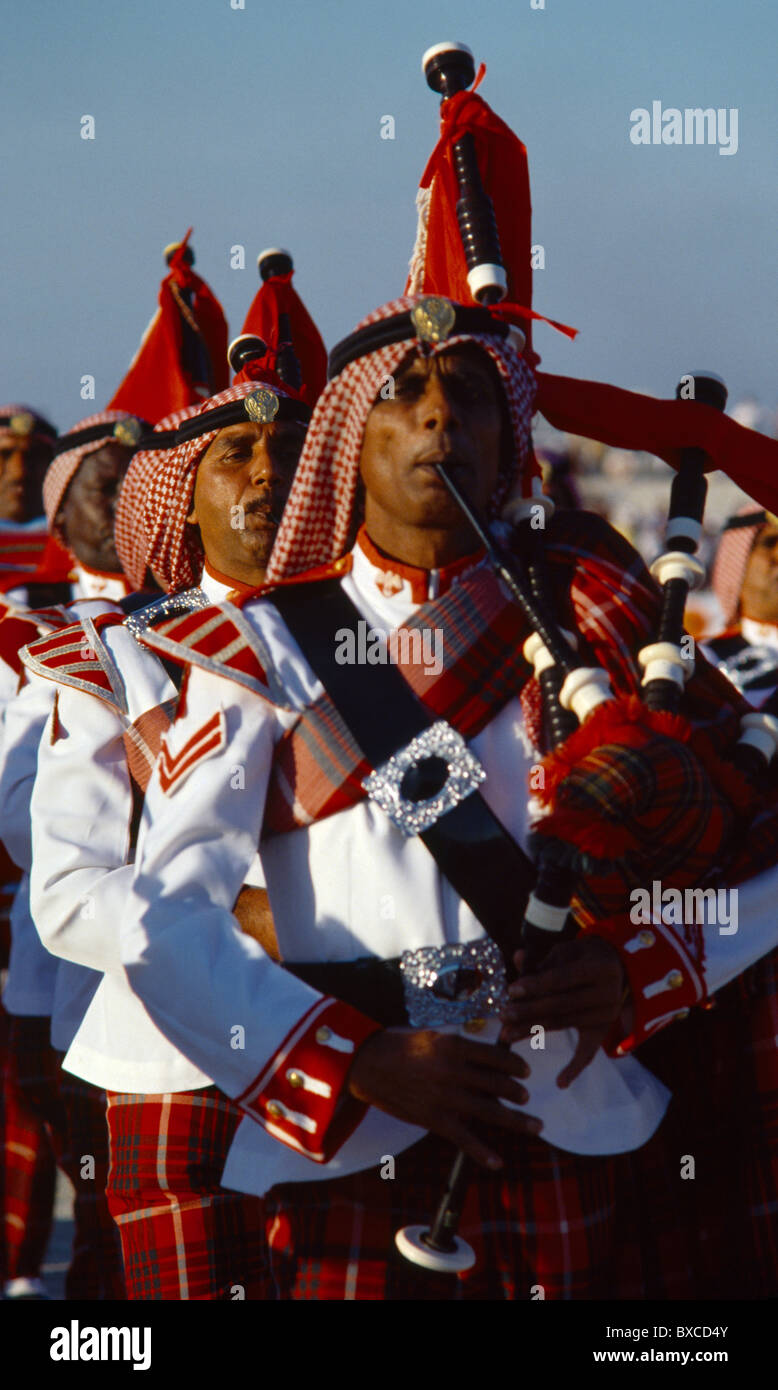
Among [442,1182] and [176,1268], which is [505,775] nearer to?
[442,1182]

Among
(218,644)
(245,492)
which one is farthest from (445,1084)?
(245,492)

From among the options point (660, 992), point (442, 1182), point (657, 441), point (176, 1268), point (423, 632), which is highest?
point (657, 441)

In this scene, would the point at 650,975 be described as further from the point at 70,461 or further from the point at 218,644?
the point at 70,461

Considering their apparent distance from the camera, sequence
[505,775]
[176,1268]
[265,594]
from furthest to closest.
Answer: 1. [176,1268]
2. [265,594]
3. [505,775]

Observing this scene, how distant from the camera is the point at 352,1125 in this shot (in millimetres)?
3385

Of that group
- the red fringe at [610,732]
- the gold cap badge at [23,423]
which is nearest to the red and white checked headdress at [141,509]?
the red fringe at [610,732]

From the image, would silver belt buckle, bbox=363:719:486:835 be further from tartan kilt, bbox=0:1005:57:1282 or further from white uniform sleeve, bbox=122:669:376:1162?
tartan kilt, bbox=0:1005:57:1282

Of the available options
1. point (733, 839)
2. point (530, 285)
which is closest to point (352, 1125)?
point (733, 839)

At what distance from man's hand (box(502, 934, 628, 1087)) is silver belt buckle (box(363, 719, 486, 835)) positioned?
1.12ft

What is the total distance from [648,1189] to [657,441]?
1555mm

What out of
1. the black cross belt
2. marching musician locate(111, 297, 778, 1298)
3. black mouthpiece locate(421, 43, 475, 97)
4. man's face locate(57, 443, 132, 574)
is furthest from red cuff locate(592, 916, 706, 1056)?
man's face locate(57, 443, 132, 574)

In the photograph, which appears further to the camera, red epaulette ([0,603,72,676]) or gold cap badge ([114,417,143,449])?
gold cap badge ([114,417,143,449])

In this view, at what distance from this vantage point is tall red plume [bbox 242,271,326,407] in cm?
624

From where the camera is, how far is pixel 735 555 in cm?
807
